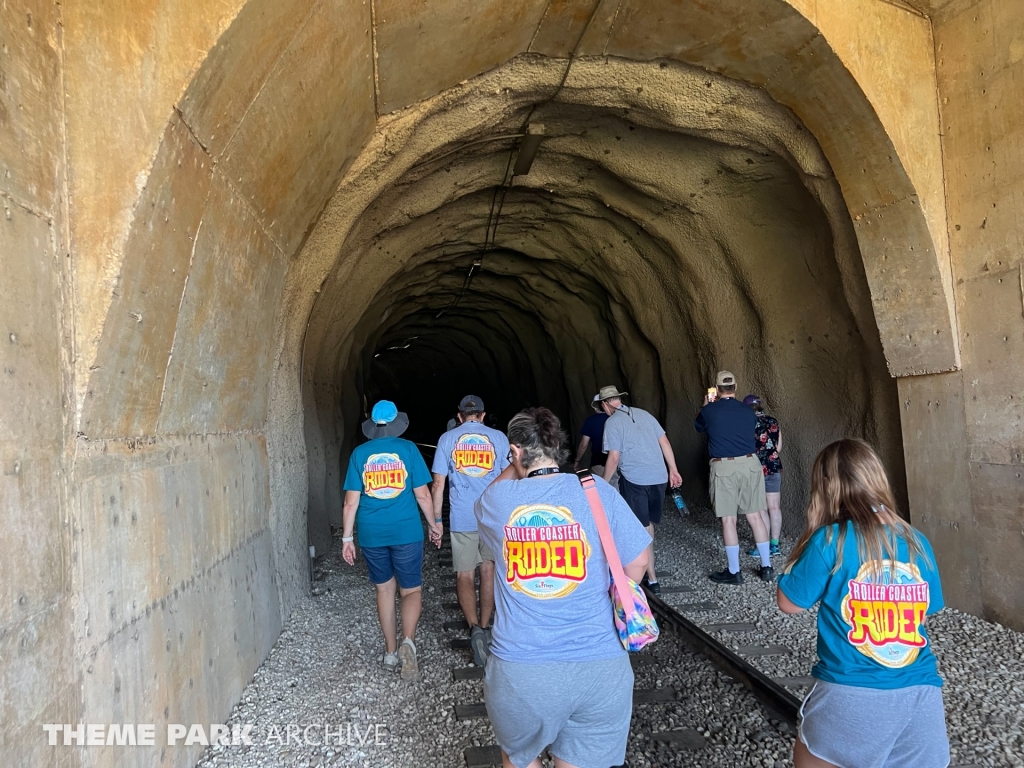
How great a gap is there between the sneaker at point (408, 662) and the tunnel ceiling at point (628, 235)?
125 inches

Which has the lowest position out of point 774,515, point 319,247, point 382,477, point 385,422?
point 774,515

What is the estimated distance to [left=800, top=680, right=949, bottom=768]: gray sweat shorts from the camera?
82.5 inches

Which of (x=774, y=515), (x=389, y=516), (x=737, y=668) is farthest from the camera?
(x=774, y=515)

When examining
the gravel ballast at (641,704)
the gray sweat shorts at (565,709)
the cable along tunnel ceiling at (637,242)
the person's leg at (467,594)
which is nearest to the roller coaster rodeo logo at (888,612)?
the gray sweat shorts at (565,709)

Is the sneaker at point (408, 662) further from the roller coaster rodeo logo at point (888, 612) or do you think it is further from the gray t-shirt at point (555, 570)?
the roller coaster rodeo logo at point (888, 612)

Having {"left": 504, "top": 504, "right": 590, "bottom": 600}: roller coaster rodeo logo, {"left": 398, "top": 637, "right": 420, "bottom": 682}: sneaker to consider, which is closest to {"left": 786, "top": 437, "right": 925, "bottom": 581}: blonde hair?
{"left": 504, "top": 504, "right": 590, "bottom": 600}: roller coaster rodeo logo

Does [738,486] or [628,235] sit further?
[628,235]

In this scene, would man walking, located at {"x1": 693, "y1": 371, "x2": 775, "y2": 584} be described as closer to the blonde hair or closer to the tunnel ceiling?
the tunnel ceiling

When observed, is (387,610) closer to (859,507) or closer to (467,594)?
(467,594)

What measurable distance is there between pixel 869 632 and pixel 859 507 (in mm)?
365

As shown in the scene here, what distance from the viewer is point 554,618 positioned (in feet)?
7.35

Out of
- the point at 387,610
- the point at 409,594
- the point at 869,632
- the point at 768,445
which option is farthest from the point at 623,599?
the point at 768,445

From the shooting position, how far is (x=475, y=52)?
195 inches

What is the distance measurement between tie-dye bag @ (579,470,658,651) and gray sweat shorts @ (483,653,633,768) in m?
0.10
